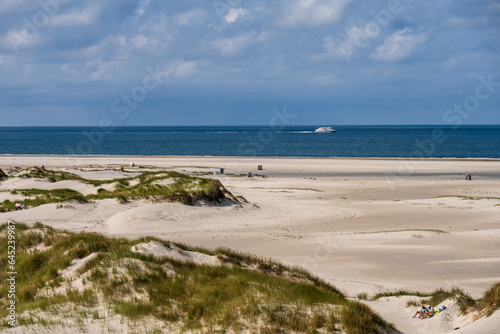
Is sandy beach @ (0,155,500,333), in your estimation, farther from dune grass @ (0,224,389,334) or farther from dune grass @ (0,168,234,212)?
dune grass @ (0,224,389,334)

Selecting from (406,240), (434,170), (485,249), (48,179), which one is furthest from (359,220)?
(434,170)

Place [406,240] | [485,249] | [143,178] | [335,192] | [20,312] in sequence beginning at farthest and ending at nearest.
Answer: [335,192] → [143,178] → [406,240] → [485,249] → [20,312]

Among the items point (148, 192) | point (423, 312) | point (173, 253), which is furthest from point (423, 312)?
point (148, 192)

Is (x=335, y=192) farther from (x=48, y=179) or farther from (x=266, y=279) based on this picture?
(x=266, y=279)

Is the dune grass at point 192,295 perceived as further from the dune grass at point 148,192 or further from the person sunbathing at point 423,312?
the dune grass at point 148,192

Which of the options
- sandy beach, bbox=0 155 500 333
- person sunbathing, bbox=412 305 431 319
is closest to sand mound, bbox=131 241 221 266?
sandy beach, bbox=0 155 500 333

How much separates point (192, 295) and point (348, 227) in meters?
14.4

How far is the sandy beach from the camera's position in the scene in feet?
48.1

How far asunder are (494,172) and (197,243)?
44618 mm

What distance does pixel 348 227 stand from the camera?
2258cm

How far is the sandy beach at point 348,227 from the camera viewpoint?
14.6 m

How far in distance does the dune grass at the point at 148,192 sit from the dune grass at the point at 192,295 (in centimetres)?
1308

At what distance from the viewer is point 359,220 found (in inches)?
958

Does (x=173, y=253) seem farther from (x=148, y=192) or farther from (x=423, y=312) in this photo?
(x=148, y=192)
